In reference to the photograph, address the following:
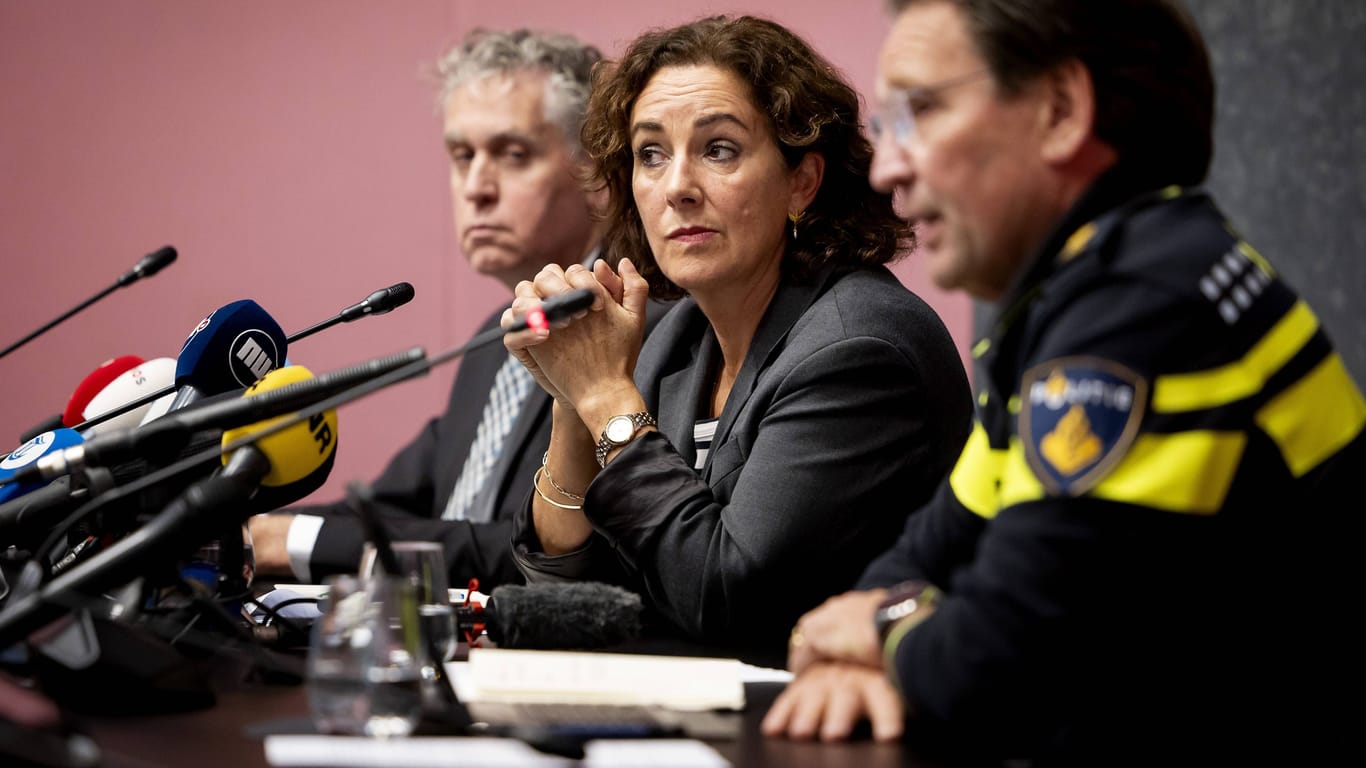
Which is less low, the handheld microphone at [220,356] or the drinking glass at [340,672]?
the handheld microphone at [220,356]

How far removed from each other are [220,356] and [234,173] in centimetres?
250

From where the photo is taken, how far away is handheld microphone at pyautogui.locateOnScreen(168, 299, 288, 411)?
5.09ft

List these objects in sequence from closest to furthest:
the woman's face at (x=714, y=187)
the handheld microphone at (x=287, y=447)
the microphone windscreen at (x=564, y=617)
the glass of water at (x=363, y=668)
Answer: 1. the glass of water at (x=363, y=668)
2. the handheld microphone at (x=287, y=447)
3. the microphone windscreen at (x=564, y=617)
4. the woman's face at (x=714, y=187)

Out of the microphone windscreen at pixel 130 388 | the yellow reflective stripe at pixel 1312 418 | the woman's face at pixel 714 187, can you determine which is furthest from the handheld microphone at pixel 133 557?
the woman's face at pixel 714 187

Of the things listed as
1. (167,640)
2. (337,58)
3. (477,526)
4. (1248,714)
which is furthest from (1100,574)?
(337,58)

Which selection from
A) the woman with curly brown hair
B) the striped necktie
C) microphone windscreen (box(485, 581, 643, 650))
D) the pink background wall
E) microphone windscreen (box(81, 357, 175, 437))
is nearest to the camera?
microphone windscreen (box(485, 581, 643, 650))

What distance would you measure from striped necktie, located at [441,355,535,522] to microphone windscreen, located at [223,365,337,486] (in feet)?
4.53

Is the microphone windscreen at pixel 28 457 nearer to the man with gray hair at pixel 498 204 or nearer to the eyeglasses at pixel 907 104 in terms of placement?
the eyeglasses at pixel 907 104

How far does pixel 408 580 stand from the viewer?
112 cm

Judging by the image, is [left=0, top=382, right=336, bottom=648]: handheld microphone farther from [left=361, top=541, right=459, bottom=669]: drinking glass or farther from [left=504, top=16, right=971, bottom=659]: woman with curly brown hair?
[left=504, top=16, right=971, bottom=659]: woman with curly brown hair

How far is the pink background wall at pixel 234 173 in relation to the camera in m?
3.82

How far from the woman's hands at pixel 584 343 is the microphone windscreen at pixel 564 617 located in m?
0.45

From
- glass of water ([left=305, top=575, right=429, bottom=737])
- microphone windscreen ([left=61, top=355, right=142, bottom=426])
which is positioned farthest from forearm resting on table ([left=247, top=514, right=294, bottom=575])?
glass of water ([left=305, top=575, right=429, bottom=737])

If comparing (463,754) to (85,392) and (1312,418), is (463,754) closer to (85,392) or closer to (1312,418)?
(1312,418)
